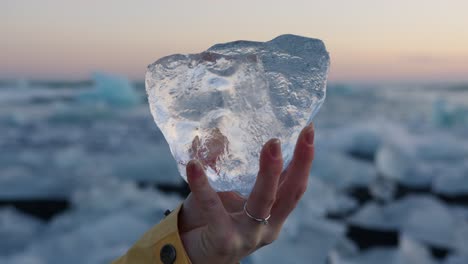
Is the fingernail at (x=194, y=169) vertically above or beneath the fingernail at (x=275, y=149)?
Answer: beneath

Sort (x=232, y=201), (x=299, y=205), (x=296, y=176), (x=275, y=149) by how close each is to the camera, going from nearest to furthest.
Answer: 1. (x=275, y=149)
2. (x=296, y=176)
3. (x=232, y=201)
4. (x=299, y=205)

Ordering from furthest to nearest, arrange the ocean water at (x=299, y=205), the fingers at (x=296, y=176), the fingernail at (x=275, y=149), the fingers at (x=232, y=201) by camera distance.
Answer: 1. the ocean water at (x=299, y=205)
2. the fingers at (x=232, y=201)
3. the fingers at (x=296, y=176)
4. the fingernail at (x=275, y=149)

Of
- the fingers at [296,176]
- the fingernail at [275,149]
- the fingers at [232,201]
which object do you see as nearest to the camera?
the fingernail at [275,149]

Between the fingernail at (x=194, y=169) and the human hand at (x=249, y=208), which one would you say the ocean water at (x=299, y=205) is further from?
the fingernail at (x=194, y=169)

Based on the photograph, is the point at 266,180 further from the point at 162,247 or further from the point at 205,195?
the point at 162,247

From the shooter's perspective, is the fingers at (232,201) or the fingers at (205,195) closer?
the fingers at (205,195)

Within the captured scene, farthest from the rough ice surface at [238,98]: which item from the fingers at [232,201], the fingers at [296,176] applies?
the fingers at [296,176]

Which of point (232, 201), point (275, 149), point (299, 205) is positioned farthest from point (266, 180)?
point (299, 205)

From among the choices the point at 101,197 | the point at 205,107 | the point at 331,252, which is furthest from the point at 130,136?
the point at 205,107
